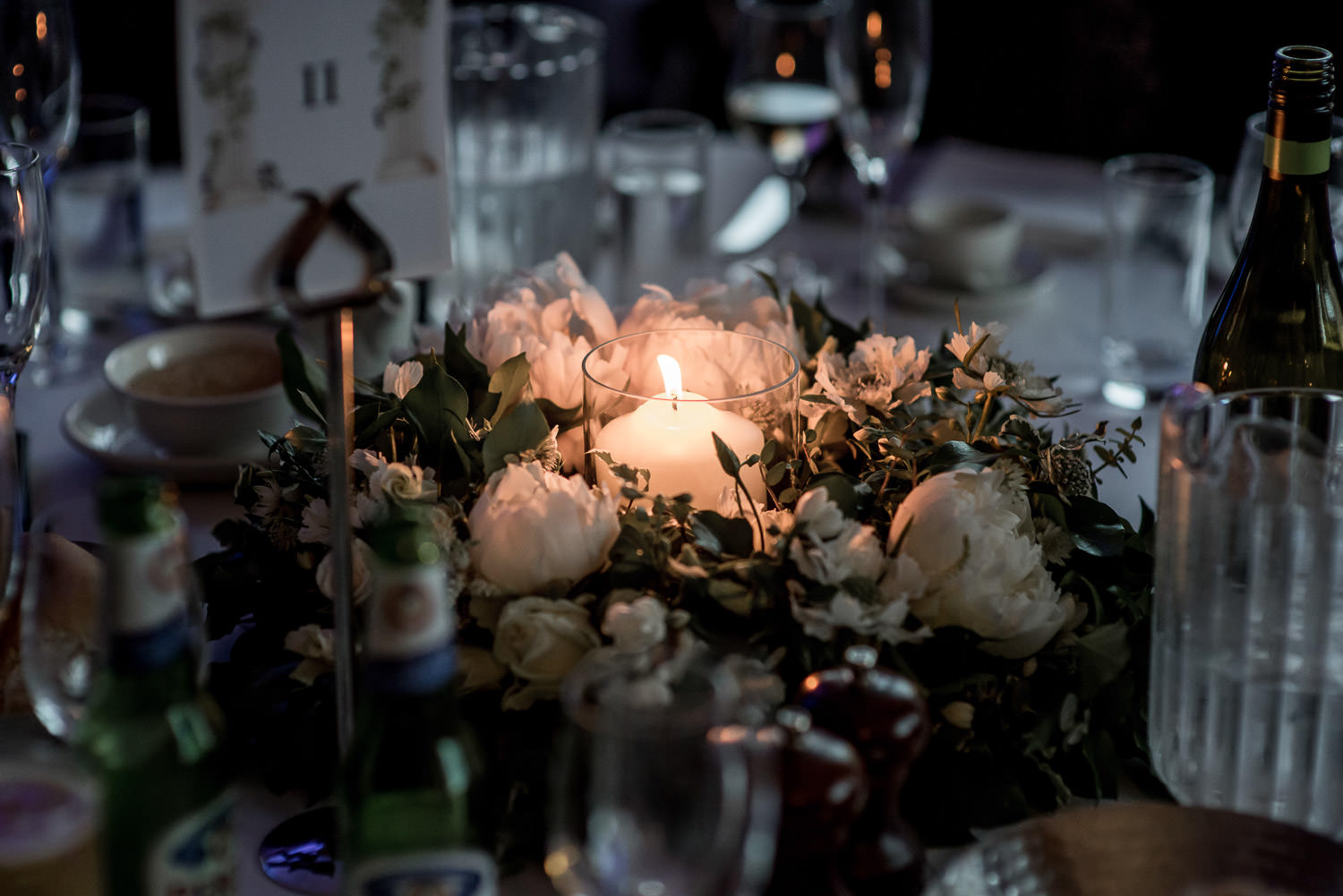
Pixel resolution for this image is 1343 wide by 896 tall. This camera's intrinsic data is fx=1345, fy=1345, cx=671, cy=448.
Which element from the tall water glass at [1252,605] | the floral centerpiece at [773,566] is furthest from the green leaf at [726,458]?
the tall water glass at [1252,605]

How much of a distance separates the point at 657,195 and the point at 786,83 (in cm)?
24

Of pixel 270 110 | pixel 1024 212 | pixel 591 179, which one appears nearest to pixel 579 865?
pixel 270 110

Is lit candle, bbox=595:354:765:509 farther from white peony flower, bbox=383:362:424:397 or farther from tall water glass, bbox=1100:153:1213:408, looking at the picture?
tall water glass, bbox=1100:153:1213:408

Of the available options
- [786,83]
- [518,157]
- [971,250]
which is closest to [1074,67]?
[786,83]

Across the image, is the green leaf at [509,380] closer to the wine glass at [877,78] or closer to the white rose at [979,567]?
the white rose at [979,567]

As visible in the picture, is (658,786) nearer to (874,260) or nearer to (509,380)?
(509,380)

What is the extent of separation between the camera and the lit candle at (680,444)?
0.72 m

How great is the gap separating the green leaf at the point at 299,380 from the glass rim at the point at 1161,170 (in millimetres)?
800

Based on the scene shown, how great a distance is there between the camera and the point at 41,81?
1.28 metres

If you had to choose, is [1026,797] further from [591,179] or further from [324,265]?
[591,179]

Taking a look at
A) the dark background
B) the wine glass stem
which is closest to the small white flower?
the wine glass stem

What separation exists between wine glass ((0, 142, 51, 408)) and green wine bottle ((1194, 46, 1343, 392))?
735mm

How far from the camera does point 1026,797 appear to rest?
26.8 inches

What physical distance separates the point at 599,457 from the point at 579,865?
0.91 ft
